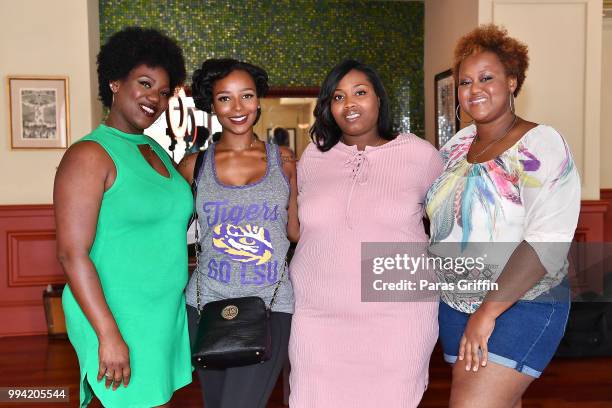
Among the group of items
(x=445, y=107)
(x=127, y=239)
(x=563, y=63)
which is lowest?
(x=127, y=239)

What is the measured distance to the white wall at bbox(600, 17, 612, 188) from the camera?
6324 mm

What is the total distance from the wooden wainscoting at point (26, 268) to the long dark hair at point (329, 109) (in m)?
3.42

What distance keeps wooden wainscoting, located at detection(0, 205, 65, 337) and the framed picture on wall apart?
3478 millimetres

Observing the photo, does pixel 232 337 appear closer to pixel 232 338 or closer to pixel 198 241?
pixel 232 338

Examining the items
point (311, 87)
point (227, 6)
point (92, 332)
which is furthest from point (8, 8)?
point (92, 332)

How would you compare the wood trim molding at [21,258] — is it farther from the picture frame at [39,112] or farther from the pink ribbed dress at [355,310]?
the pink ribbed dress at [355,310]

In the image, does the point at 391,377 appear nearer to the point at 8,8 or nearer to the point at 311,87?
the point at 8,8

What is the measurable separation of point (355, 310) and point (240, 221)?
48cm

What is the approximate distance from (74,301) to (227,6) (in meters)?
5.06

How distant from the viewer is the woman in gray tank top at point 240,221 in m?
2.02

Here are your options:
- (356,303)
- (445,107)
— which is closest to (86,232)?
(356,303)

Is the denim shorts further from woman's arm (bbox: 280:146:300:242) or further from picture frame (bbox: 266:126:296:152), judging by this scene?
picture frame (bbox: 266:126:296:152)

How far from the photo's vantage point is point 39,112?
5086mm

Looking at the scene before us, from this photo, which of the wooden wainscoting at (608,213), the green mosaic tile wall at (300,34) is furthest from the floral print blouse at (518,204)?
the wooden wainscoting at (608,213)
